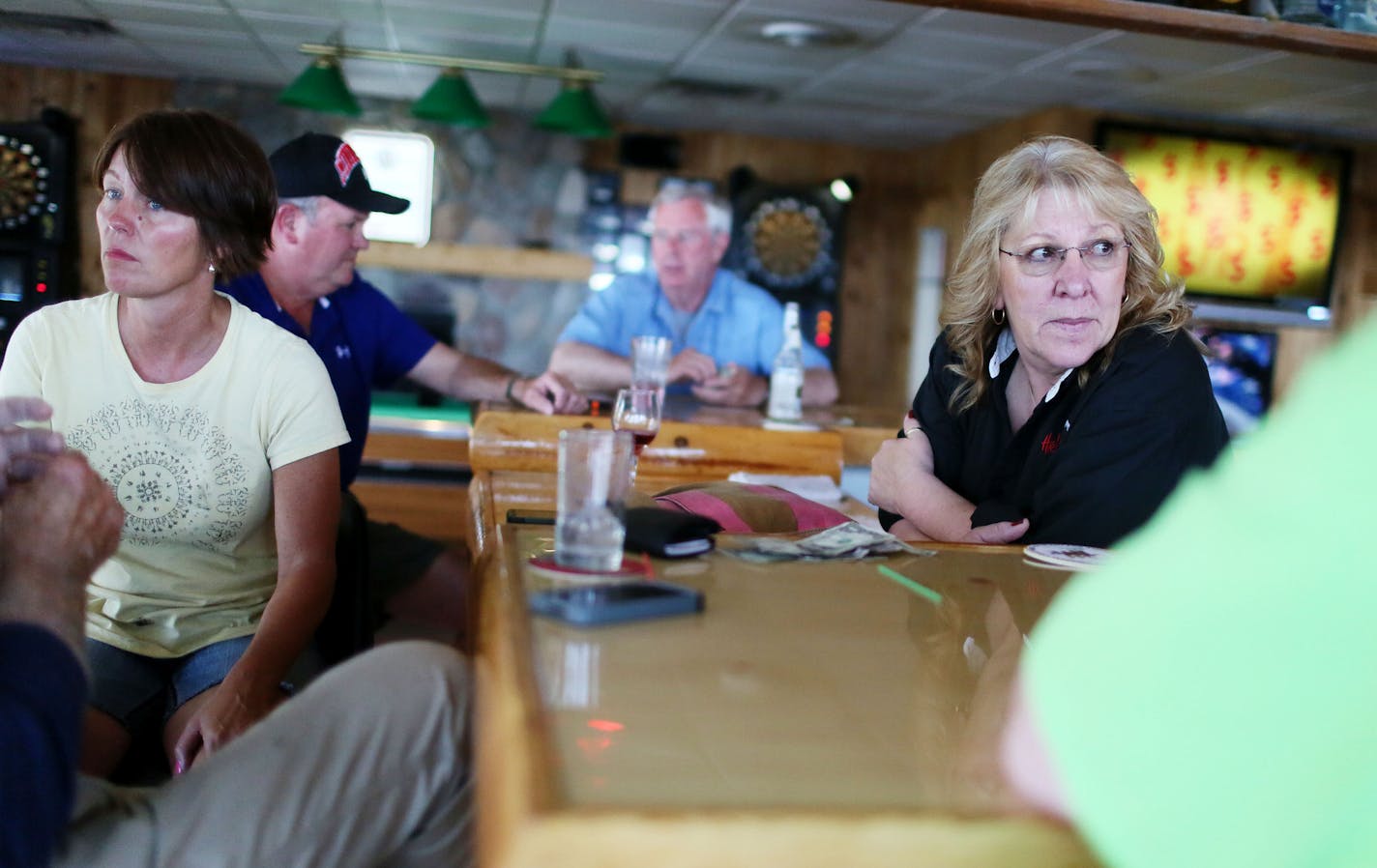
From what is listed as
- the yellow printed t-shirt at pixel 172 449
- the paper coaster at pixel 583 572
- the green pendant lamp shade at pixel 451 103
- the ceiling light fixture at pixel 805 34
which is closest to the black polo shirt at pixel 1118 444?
the paper coaster at pixel 583 572

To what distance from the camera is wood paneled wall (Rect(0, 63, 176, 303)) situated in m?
6.27

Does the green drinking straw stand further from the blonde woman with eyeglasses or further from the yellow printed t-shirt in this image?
the yellow printed t-shirt

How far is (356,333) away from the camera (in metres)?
2.69

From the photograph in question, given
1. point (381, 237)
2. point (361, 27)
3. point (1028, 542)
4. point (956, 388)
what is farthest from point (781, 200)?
point (1028, 542)

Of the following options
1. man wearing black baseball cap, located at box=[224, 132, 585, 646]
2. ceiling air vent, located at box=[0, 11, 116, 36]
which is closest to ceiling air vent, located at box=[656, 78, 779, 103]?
ceiling air vent, located at box=[0, 11, 116, 36]

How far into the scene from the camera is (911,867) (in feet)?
2.07

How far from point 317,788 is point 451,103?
420 cm

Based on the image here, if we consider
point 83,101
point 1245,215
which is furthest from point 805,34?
point 83,101

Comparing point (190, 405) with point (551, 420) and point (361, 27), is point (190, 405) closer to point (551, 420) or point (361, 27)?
point (551, 420)

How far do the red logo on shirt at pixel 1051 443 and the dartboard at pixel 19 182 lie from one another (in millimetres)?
5911

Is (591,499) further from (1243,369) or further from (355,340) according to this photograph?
(1243,369)

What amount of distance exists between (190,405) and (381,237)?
17.2 feet

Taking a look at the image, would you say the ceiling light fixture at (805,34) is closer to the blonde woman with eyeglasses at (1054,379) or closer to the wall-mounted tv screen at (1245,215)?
the wall-mounted tv screen at (1245,215)

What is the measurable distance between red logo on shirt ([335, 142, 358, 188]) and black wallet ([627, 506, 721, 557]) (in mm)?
1539
